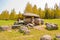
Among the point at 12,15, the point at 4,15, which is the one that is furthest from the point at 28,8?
the point at 4,15

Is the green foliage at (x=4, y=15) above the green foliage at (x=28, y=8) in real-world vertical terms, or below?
below

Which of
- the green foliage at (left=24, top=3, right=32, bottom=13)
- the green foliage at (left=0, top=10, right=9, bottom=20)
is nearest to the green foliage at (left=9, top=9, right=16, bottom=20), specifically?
the green foliage at (left=0, top=10, right=9, bottom=20)

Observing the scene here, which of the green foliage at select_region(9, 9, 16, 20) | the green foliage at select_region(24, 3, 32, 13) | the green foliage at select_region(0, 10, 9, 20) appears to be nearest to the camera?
the green foliage at select_region(24, 3, 32, 13)

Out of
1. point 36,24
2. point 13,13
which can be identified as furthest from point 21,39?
point 13,13

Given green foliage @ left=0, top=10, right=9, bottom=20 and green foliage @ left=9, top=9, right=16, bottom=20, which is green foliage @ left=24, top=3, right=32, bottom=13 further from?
green foliage @ left=0, top=10, right=9, bottom=20

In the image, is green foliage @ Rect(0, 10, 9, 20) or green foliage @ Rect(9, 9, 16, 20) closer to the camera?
green foliage @ Rect(9, 9, 16, 20)

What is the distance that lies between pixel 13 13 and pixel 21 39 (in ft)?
258

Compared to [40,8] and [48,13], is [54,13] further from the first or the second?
[40,8]

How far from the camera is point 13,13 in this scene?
104 meters

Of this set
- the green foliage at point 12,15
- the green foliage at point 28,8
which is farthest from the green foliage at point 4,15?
the green foliage at point 28,8

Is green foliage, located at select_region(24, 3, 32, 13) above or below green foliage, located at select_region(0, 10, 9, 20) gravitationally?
above

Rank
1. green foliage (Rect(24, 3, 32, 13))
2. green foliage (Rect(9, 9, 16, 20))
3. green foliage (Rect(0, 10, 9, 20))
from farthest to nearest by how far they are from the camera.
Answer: green foliage (Rect(0, 10, 9, 20))
green foliage (Rect(9, 9, 16, 20))
green foliage (Rect(24, 3, 32, 13))

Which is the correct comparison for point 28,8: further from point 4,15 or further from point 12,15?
point 4,15

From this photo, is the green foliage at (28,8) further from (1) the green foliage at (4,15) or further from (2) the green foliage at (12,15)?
(1) the green foliage at (4,15)
